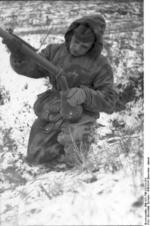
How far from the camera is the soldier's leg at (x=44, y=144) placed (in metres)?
2.93

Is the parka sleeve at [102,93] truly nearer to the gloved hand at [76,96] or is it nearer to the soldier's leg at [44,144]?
the gloved hand at [76,96]

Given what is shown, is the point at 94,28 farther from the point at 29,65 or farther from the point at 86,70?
the point at 29,65

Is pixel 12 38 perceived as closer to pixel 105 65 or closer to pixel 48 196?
pixel 105 65

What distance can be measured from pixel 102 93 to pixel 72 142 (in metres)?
0.38

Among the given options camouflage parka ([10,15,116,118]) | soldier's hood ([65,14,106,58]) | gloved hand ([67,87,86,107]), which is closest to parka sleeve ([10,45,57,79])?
camouflage parka ([10,15,116,118])

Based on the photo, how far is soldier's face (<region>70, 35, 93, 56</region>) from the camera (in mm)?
2646

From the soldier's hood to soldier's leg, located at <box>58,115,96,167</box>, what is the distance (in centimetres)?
45

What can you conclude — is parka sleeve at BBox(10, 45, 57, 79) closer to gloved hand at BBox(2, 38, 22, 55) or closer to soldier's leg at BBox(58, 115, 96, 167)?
gloved hand at BBox(2, 38, 22, 55)

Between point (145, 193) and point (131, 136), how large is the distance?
926mm

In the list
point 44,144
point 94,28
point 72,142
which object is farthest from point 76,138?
point 94,28

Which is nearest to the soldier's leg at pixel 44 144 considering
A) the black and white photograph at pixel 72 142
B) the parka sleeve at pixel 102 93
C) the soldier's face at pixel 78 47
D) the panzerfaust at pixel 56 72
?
the black and white photograph at pixel 72 142

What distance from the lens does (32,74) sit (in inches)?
111

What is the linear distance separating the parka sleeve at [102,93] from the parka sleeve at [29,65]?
0.34 meters

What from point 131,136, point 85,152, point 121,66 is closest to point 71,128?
point 85,152
